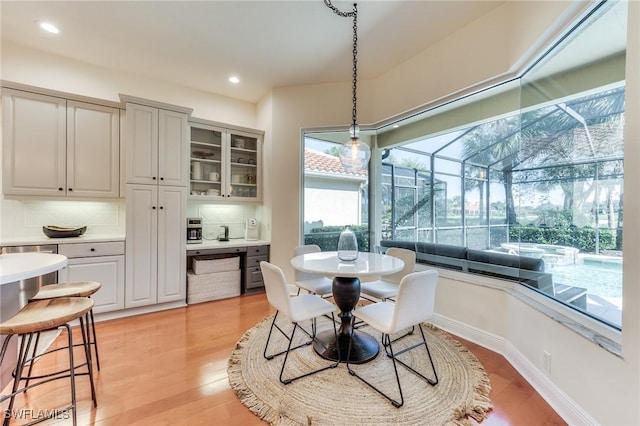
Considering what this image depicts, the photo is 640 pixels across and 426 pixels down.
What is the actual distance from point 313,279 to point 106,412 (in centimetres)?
187

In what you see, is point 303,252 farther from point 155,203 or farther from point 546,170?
point 546,170

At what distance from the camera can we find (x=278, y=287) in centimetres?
186

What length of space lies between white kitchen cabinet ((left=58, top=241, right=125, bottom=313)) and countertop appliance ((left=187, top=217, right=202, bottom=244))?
2.66ft

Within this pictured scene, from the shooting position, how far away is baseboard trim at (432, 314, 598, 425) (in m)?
1.54

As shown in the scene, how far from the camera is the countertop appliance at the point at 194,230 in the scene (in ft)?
12.0

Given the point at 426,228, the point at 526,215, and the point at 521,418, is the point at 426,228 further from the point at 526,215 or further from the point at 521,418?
the point at 521,418

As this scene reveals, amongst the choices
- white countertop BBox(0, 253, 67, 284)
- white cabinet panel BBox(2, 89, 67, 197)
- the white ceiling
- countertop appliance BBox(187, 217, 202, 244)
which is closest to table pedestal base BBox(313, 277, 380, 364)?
white countertop BBox(0, 253, 67, 284)

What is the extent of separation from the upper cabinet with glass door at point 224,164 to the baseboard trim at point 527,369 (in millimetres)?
3151

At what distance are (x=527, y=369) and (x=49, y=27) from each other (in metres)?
5.26

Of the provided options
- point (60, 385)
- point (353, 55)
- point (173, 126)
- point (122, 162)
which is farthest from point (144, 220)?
point (353, 55)

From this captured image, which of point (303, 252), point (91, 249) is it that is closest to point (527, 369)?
point (303, 252)

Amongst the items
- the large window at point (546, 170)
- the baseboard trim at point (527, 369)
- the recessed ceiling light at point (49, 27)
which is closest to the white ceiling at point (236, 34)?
the recessed ceiling light at point (49, 27)

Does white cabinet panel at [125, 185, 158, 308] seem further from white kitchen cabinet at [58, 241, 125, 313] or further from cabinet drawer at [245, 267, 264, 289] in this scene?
cabinet drawer at [245, 267, 264, 289]

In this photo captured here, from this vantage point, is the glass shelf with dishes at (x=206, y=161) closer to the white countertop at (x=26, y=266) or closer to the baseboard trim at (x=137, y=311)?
the baseboard trim at (x=137, y=311)
